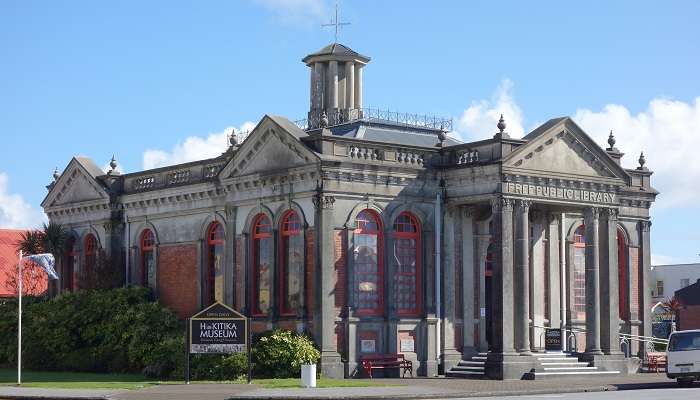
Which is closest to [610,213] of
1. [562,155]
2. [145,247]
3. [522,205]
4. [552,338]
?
[562,155]

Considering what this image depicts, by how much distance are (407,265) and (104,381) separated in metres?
9.40

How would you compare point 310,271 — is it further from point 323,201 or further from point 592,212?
point 592,212

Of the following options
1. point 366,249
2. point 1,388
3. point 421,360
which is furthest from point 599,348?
point 1,388

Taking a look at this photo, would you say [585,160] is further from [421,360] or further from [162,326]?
[162,326]

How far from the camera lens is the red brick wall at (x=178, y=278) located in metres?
41.0

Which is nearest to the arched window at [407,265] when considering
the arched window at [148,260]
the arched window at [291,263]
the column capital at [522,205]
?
the arched window at [291,263]

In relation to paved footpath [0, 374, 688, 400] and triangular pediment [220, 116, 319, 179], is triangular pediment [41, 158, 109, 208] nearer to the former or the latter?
triangular pediment [220, 116, 319, 179]

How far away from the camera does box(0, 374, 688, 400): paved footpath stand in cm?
2767

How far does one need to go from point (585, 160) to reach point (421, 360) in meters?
7.89

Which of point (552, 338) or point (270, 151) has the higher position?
point (270, 151)

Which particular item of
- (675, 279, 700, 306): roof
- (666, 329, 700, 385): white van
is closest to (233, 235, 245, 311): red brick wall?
(666, 329, 700, 385): white van

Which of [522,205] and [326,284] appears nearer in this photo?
[326,284]

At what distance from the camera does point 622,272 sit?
4344cm

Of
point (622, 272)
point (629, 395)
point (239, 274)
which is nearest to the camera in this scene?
point (629, 395)
